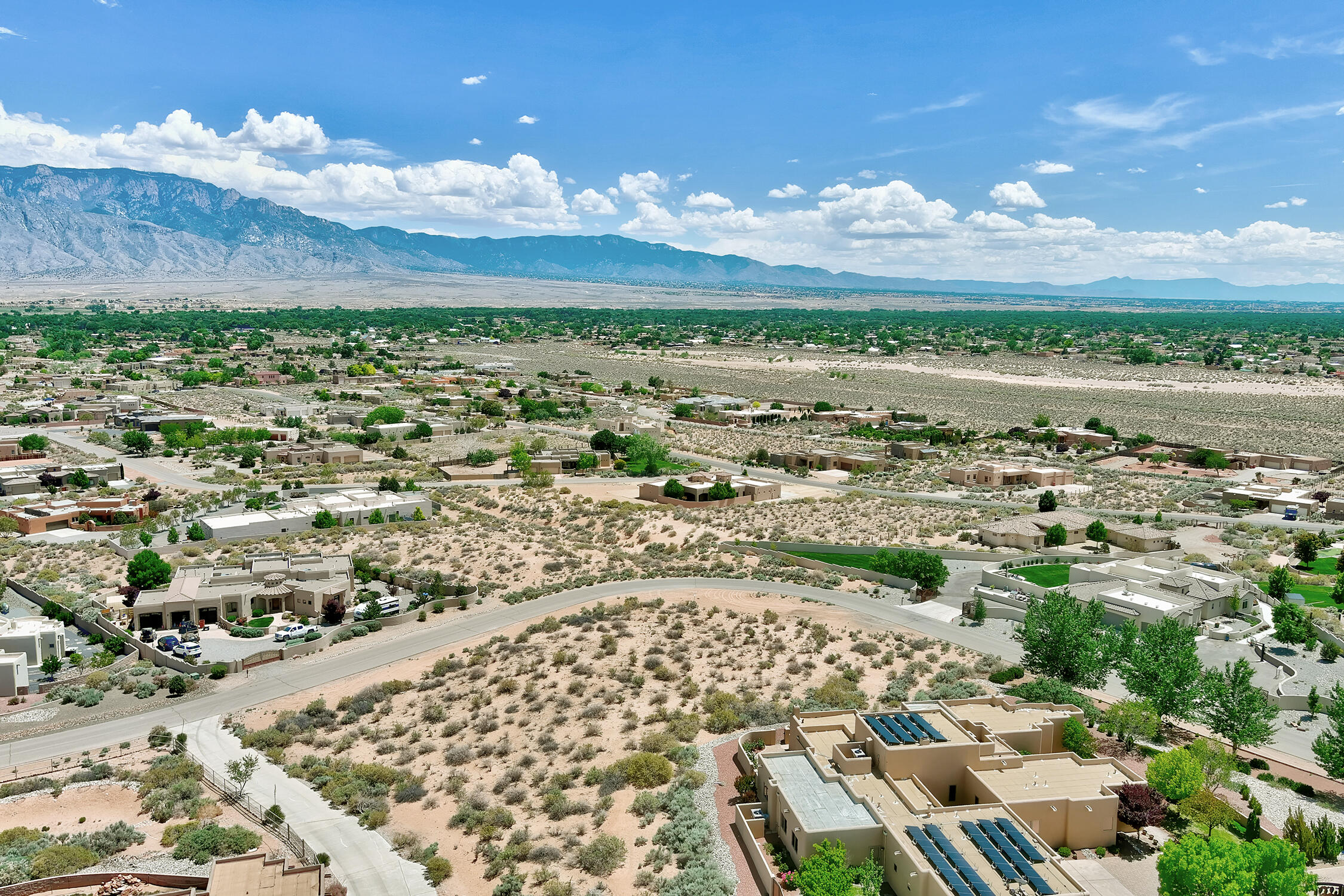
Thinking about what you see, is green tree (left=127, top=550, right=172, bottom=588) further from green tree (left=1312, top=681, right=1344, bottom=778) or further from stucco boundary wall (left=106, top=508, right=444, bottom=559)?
green tree (left=1312, top=681, right=1344, bottom=778)

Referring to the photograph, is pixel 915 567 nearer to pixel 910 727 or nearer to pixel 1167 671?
pixel 1167 671

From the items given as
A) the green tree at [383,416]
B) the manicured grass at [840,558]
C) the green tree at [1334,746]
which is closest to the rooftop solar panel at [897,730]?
the green tree at [1334,746]

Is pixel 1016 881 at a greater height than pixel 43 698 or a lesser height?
greater

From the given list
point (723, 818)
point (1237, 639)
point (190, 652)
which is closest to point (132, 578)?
point (190, 652)

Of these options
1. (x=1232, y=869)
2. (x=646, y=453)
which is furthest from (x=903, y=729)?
(x=646, y=453)

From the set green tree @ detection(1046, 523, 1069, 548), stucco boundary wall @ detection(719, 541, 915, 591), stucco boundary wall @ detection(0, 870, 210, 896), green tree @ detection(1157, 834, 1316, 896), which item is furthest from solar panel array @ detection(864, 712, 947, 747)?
green tree @ detection(1046, 523, 1069, 548)

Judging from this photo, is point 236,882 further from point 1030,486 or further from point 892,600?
point 1030,486

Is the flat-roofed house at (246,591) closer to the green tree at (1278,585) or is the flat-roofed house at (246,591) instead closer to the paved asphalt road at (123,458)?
the paved asphalt road at (123,458)
